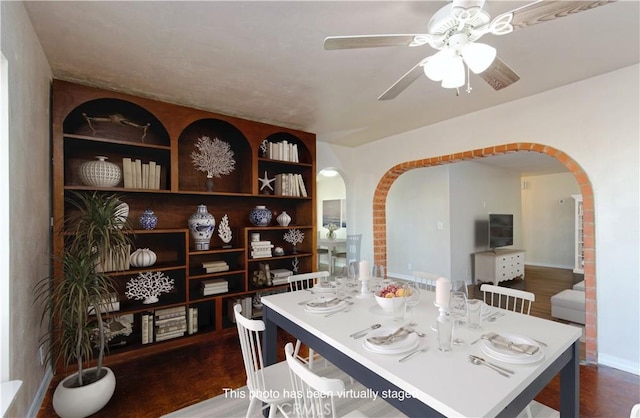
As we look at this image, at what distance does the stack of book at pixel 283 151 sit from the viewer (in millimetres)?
3584

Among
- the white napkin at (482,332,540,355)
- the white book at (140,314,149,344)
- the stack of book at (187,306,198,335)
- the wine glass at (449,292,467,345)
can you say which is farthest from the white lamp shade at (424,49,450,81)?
the white book at (140,314,149,344)

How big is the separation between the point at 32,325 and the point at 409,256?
5455 millimetres

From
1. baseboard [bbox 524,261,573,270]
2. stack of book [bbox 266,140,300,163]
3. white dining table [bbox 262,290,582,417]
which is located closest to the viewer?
white dining table [bbox 262,290,582,417]

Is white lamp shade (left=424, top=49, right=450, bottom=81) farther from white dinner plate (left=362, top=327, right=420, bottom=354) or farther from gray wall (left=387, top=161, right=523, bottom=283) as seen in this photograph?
gray wall (left=387, top=161, right=523, bottom=283)

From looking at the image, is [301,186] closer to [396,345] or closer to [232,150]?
[232,150]

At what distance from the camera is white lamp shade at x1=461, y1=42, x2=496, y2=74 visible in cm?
138

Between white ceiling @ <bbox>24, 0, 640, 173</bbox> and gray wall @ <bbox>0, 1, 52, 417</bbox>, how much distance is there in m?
0.21

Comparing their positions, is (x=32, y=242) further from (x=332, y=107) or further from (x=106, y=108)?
(x=332, y=107)

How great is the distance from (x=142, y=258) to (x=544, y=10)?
3.30m

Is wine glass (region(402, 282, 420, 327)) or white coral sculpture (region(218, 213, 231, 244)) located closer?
wine glass (region(402, 282, 420, 327))

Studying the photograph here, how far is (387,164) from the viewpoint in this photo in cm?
432

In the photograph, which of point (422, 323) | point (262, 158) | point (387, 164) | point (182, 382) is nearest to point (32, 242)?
point (182, 382)

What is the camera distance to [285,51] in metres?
2.05

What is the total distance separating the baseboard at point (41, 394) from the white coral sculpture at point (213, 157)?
213 cm
